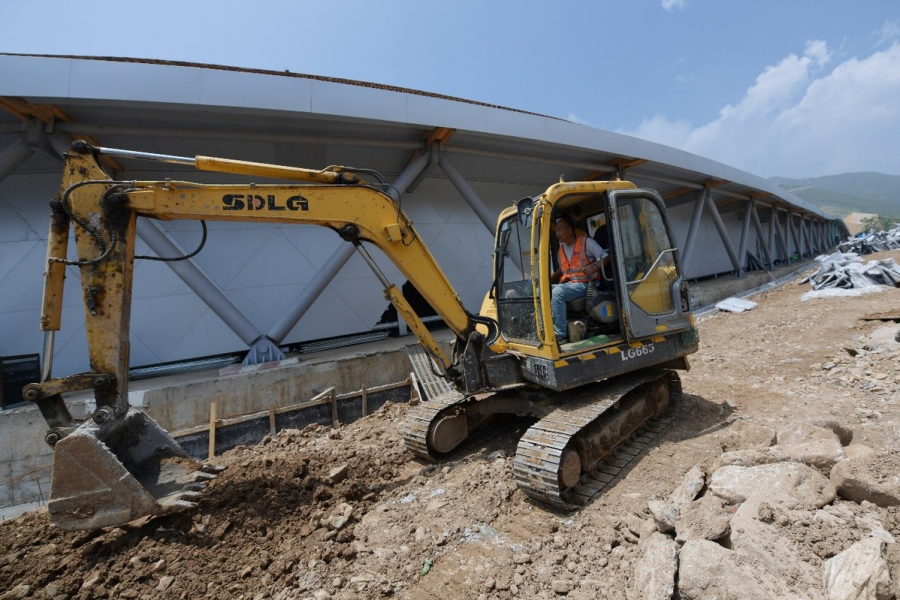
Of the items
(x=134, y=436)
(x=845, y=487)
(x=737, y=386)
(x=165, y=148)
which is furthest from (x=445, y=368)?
(x=165, y=148)

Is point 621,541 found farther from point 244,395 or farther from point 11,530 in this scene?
point 244,395

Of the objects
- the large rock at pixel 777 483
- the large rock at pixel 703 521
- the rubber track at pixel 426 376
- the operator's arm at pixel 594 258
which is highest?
the operator's arm at pixel 594 258

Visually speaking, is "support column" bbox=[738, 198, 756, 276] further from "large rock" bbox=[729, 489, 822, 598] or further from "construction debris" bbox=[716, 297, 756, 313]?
"large rock" bbox=[729, 489, 822, 598]

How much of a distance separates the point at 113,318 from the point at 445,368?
8.44 feet

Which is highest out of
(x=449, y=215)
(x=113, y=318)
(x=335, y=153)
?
(x=335, y=153)

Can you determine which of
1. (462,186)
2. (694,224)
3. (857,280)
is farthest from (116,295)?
(694,224)

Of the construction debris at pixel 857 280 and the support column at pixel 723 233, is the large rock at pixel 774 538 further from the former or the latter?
the support column at pixel 723 233

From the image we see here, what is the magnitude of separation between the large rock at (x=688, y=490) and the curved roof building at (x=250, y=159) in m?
5.32

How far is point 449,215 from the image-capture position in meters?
11.1

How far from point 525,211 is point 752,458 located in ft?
8.47

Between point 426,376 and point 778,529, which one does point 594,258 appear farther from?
point 426,376

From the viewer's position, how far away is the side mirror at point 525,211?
3793 mm

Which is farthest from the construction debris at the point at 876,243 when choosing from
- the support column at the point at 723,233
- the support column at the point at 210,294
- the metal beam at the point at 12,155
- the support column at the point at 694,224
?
the metal beam at the point at 12,155

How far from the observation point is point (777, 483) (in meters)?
2.48
